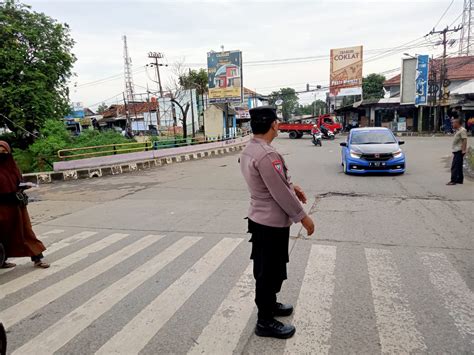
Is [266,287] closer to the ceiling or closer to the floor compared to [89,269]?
closer to the ceiling

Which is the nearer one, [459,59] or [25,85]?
[25,85]

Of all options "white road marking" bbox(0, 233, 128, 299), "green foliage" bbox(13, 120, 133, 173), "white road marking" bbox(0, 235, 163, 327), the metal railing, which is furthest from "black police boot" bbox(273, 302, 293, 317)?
"green foliage" bbox(13, 120, 133, 173)

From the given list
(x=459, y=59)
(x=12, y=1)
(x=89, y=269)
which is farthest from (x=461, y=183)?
(x=459, y=59)

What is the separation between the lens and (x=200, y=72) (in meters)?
39.3

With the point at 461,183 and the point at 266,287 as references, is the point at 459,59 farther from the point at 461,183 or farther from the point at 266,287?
the point at 266,287

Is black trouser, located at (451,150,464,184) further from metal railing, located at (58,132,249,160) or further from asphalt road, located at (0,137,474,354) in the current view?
metal railing, located at (58,132,249,160)

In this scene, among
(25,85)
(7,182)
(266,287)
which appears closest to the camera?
(266,287)

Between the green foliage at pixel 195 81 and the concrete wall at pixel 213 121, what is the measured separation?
6.01 metres

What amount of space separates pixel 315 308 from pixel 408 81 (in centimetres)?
3611

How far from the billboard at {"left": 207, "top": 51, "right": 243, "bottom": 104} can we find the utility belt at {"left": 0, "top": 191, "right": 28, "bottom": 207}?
28.4 meters

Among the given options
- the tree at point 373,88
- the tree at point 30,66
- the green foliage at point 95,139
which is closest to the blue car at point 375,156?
the green foliage at point 95,139

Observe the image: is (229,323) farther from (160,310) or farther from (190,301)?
(160,310)

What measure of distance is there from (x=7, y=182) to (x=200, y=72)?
37.0 metres

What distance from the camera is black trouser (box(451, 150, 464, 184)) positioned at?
8686 mm
